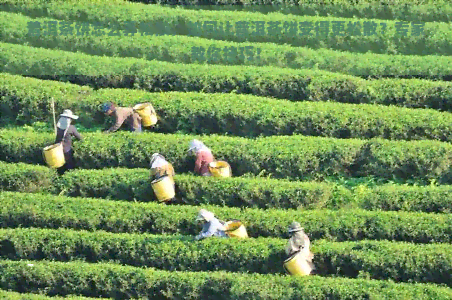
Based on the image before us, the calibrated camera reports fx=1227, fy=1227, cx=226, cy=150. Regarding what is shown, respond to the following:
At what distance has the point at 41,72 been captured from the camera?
25.6 metres

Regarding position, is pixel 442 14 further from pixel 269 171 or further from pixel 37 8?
pixel 37 8

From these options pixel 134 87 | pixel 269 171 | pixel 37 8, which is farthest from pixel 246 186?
pixel 37 8

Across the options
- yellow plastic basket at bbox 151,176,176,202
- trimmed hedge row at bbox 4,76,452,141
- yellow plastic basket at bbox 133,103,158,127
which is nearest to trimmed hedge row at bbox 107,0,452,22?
trimmed hedge row at bbox 4,76,452,141

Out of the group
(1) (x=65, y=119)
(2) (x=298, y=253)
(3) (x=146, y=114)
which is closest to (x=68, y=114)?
(1) (x=65, y=119)

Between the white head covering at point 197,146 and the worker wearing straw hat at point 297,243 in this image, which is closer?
the worker wearing straw hat at point 297,243

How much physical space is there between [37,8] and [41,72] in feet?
8.08

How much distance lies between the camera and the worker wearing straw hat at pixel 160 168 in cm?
2203

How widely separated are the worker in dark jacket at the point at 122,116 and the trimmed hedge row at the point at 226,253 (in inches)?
117

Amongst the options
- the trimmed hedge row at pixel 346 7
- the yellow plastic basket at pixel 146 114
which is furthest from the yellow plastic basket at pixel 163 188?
the trimmed hedge row at pixel 346 7

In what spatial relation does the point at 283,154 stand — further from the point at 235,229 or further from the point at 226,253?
the point at 226,253

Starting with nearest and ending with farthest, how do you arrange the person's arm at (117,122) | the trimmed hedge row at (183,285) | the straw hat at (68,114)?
the trimmed hedge row at (183,285), the straw hat at (68,114), the person's arm at (117,122)

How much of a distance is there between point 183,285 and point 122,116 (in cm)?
472

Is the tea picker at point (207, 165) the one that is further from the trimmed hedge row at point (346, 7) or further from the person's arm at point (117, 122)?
the trimmed hedge row at point (346, 7)

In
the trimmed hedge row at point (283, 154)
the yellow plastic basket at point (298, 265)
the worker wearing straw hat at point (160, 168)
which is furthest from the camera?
the trimmed hedge row at point (283, 154)
